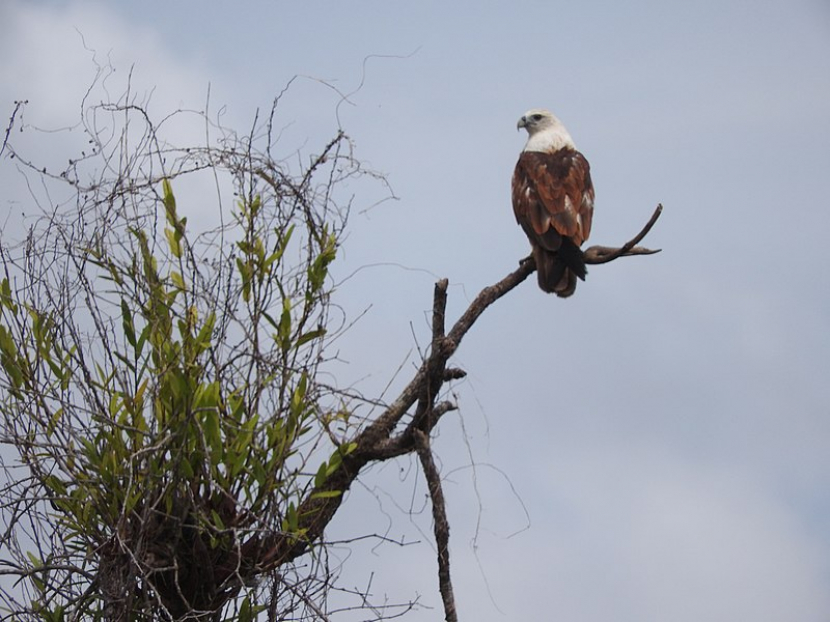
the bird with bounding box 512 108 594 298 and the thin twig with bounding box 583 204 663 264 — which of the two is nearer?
the thin twig with bounding box 583 204 663 264

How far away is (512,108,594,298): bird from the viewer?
13.9 feet

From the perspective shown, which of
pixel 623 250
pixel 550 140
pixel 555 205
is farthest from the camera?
pixel 550 140

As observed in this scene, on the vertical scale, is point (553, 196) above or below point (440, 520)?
above

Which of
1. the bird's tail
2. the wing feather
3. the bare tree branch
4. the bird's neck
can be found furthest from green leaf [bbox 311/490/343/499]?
the bird's neck

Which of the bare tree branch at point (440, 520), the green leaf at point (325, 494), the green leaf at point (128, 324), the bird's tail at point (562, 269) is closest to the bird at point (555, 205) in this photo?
the bird's tail at point (562, 269)

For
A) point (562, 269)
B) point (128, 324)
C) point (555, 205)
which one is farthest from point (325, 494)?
point (555, 205)

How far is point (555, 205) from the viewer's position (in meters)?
4.40

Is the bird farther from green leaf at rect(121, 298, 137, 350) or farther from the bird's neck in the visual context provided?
green leaf at rect(121, 298, 137, 350)

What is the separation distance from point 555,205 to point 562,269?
335 millimetres

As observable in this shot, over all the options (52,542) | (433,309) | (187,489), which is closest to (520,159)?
(433,309)

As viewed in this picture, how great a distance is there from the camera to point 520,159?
486 cm

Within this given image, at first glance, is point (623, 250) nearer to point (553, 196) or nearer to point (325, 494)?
point (553, 196)

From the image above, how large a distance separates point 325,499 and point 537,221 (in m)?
1.56

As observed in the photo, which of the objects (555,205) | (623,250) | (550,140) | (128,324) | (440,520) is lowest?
(440,520)
